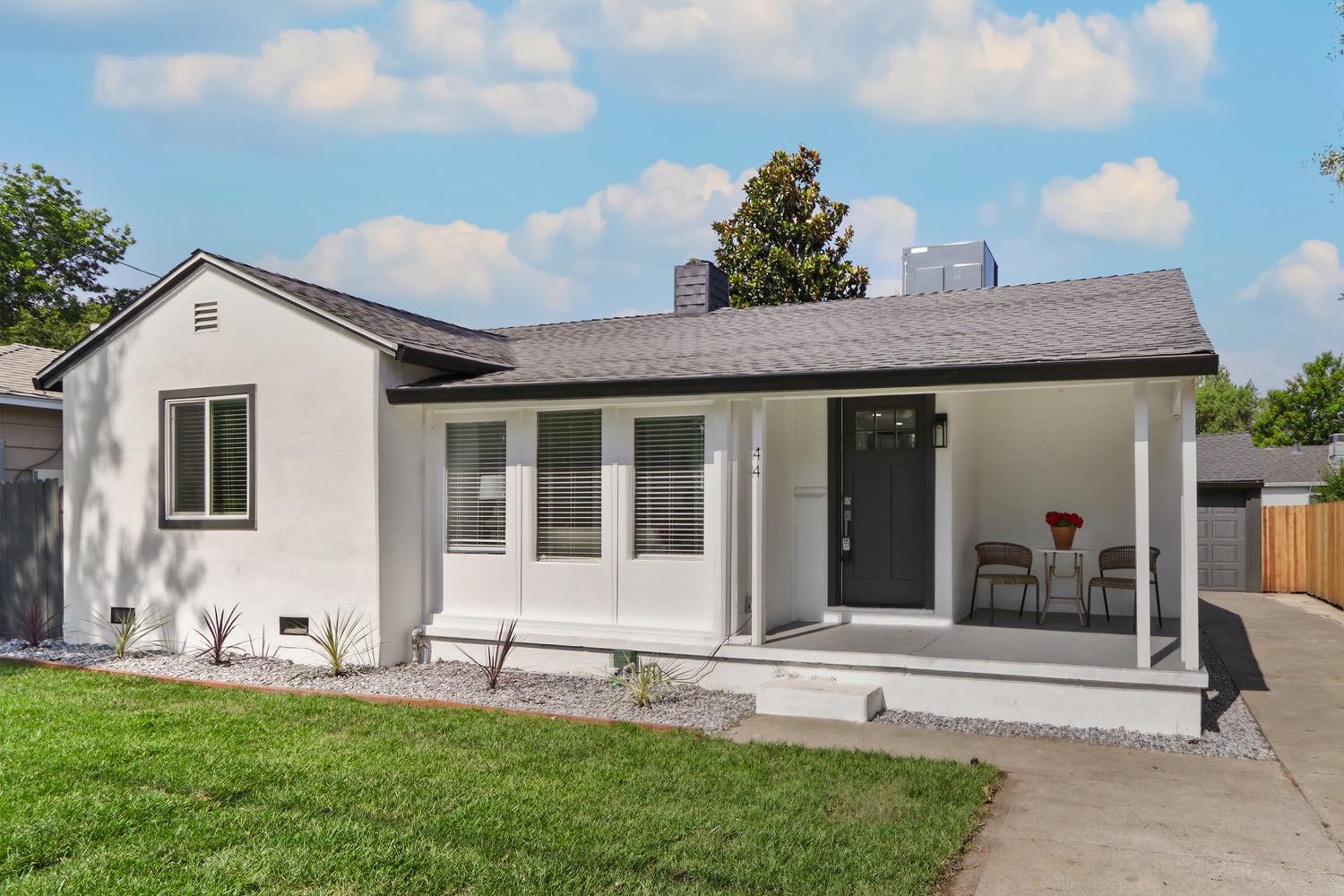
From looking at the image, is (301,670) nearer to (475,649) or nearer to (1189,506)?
(475,649)

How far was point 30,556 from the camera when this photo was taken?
34.2ft

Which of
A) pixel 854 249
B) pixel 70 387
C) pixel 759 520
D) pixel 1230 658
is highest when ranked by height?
pixel 854 249

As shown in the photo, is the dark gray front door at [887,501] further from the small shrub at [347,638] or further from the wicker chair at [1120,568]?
the small shrub at [347,638]

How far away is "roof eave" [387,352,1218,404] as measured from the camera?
6.21 m

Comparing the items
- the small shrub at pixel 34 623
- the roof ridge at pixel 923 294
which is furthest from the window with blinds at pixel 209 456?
the roof ridge at pixel 923 294

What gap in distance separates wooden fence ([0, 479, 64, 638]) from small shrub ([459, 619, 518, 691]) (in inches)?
202

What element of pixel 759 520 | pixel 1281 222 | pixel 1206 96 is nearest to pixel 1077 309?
pixel 759 520

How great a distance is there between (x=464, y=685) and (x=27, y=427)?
314 inches

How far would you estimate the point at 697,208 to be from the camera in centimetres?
2362

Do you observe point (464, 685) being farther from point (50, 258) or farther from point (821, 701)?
point (50, 258)

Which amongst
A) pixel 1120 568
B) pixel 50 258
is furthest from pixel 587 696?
pixel 50 258

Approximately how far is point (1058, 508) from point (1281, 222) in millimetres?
17614

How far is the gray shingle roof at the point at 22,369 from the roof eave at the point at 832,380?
6.21 meters

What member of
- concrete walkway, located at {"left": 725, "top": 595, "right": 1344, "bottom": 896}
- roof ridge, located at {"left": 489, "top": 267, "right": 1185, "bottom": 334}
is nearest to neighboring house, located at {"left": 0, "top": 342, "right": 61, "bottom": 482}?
roof ridge, located at {"left": 489, "top": 267, "right": 1185, "bottom": 334}
